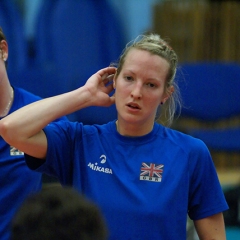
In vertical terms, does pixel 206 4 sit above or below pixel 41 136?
below

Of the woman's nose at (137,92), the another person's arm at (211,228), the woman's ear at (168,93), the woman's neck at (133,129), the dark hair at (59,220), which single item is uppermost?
the dark hair at (59,220)

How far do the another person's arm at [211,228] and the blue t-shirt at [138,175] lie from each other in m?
0.03

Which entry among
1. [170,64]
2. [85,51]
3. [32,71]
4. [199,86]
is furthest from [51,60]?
[170,64]

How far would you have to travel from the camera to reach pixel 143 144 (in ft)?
7.07

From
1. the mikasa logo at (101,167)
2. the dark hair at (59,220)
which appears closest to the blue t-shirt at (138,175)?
the mikasa logo at (101,167)

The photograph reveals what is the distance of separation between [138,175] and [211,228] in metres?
0.34

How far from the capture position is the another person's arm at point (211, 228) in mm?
2145

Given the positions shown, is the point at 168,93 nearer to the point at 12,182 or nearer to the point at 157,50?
→ the point at 157,50

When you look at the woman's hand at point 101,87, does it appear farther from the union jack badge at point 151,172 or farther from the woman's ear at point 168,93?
the union jack badge at point 151,172

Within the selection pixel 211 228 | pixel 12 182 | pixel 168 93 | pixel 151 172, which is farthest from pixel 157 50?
pixel 12 182

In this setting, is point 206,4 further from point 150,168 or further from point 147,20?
point 150,168

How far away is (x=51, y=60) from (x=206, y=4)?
1808 millimetres

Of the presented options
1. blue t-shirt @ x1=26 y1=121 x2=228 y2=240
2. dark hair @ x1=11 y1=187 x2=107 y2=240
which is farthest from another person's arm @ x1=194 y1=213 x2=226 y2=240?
dark hair @ x1=11 y1=187 x2=107 y2=240

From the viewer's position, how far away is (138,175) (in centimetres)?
208
